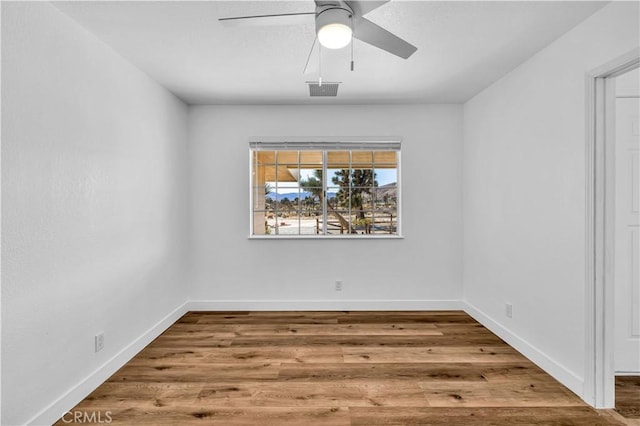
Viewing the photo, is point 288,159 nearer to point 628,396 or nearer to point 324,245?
point 324,245

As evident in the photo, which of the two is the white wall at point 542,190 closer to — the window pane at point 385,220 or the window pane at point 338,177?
the window pane at point 385,220

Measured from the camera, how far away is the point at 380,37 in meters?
1.72

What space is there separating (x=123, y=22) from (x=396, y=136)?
2812mm

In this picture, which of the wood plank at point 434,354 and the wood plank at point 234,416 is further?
the wood plank at point 434,354

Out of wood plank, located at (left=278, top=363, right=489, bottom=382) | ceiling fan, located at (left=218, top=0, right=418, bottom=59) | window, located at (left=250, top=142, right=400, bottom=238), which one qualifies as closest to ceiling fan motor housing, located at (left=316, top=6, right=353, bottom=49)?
ceiling fan, located at (left=218, top=0, right=418, bottom=59)

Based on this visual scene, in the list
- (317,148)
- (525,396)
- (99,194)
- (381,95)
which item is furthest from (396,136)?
(99,194)

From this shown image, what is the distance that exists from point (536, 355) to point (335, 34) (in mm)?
2774

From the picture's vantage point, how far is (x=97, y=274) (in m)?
2.28

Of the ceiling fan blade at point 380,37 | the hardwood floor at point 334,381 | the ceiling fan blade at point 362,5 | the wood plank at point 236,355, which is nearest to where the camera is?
the ceiling fan blade at point 362,5

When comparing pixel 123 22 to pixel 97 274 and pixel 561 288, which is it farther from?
pixel 561 288

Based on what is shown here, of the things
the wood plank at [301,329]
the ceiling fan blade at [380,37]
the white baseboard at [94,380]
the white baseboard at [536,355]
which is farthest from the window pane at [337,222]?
the ceiling fan blade at [380,37]

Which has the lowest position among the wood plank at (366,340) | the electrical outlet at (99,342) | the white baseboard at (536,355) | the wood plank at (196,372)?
the wood plank at (196,372)

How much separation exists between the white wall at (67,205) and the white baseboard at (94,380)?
0.04 meters

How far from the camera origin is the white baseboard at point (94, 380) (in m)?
1.85
